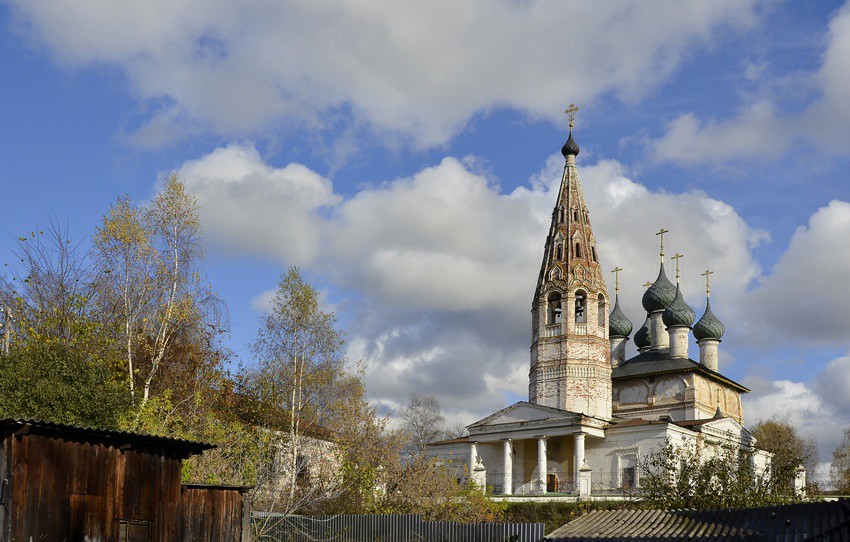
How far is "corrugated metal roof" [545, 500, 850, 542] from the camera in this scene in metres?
14.4

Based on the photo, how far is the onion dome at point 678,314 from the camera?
53.4m

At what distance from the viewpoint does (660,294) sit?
187 ft

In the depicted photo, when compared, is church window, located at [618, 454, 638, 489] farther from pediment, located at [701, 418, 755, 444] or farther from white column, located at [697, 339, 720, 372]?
white column, located at [697, 339, 720, 372]

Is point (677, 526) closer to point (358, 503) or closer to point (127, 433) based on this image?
point (127, 433)

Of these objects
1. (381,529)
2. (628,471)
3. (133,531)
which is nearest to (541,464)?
(628,471)

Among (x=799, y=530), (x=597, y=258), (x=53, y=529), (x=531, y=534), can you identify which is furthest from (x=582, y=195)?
(x=53, y=529)

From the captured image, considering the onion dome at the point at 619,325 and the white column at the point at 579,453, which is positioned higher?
the onion dome at the point at 619,325

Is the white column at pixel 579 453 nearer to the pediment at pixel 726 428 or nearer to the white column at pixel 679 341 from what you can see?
the pediment at pixel 726 428

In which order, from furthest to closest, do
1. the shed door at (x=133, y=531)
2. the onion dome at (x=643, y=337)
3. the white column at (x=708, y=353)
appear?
the onion dome at (x=643, y=337)
the white column at (x=708, y=353)
the shed door at (x=133, y=531)

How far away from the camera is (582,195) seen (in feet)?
157

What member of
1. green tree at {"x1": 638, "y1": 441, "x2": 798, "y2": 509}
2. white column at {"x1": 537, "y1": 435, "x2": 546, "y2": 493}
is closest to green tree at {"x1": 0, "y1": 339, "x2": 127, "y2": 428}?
green tree at {"x1": 638, "y1": 441, "x2": 798, "y2": 509}

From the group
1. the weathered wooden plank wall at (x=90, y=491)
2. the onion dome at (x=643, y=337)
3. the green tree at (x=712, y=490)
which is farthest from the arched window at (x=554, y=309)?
the weathered wooden plank wall at (x=90, y=491)

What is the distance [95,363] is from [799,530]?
16.7 m

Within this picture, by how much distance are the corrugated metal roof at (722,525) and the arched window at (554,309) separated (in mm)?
27008
